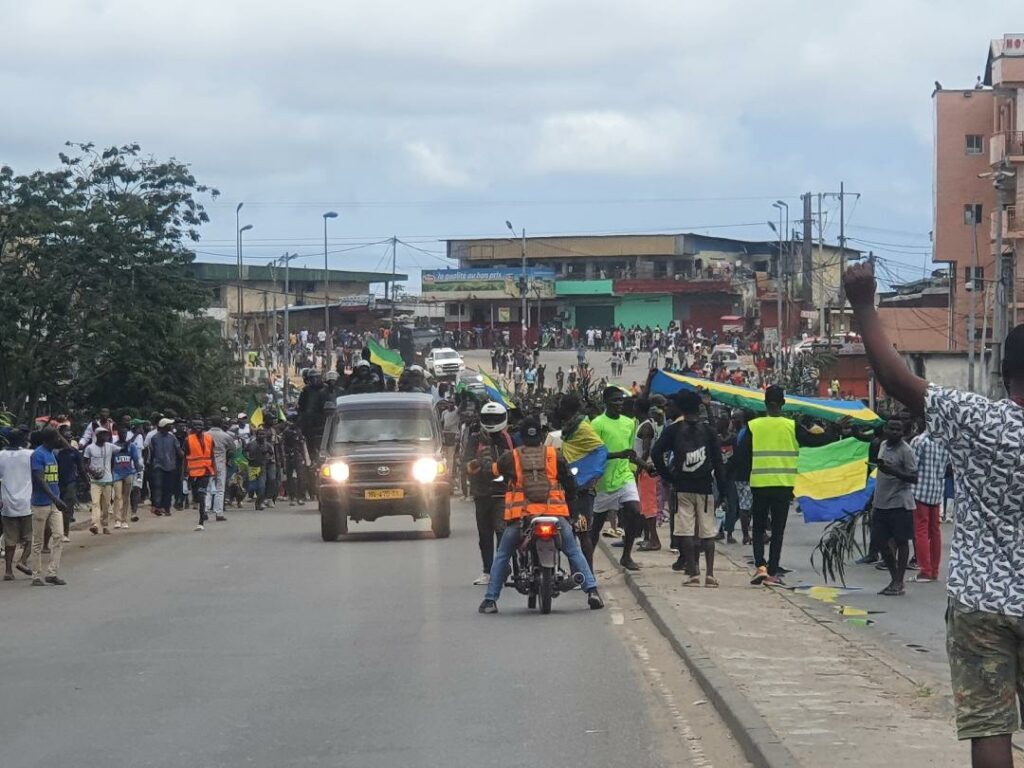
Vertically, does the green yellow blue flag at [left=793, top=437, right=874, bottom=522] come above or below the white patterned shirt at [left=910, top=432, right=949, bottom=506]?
below

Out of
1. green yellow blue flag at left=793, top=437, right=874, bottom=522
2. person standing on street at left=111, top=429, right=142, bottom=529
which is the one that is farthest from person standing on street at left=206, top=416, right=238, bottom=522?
green yellow blue flag at left=793, top=437, right=874, bottom=522

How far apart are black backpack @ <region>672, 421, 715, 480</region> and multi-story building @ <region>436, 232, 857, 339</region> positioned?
90.1 meters

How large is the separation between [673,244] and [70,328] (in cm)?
8752

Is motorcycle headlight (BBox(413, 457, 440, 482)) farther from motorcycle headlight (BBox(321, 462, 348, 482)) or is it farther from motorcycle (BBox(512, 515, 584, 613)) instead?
motorcycle (BBox(512, 515, 584, 613))

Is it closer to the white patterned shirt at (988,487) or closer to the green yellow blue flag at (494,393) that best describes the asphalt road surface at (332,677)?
the white patterned shirt at (988,487)

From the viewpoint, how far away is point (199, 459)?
29.4 m

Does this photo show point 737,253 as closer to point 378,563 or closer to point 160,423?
point 160,423

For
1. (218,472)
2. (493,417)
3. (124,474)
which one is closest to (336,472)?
(124,474)

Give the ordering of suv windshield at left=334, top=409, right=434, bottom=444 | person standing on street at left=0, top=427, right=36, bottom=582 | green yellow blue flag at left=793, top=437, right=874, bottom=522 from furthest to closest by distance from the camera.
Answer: suv windshield at left=334, top=409, right=434, bottom=444, green yellow blue flag at left=793, top=437, right=874, bottom=522, person standing on street at left=0, top=427, right=36, bottom=582

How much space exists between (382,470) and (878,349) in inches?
754

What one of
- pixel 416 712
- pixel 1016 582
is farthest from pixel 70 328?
pixel 1016 582

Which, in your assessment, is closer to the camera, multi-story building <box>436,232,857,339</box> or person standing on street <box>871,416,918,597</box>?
person standing on street <box>871,416,918,597</box>

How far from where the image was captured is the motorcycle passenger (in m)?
15.1

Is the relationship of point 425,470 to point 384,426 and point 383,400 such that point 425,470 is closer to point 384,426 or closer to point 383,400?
point 384,426
